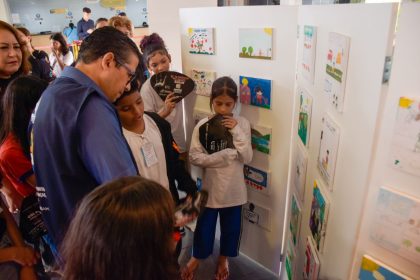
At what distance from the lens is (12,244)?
1722 millimetres

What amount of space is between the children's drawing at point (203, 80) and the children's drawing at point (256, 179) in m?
0.60

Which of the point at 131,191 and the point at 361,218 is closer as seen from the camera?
the point at 131,191

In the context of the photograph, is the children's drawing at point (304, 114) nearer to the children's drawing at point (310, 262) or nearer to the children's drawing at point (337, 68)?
the children's drawing at point (337, 68)

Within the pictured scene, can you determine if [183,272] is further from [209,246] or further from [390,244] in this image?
[390,244]

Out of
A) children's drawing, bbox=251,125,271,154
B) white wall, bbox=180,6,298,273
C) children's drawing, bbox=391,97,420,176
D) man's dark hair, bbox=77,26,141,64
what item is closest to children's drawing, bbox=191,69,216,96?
white wall, bbox=180,6,298,273

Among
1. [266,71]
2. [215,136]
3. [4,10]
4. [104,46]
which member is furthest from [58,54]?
[4,10]

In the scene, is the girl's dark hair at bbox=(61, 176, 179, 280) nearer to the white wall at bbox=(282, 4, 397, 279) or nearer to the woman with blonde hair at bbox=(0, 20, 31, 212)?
the white wall at bbox=(282, 4, 397, 279)

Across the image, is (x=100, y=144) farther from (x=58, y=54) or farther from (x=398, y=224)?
(x=58, y=54)

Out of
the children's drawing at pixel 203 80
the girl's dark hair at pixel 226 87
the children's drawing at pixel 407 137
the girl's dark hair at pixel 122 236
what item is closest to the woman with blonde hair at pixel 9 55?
the children's drawing at pixel 203 80

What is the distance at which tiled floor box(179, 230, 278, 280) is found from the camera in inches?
95.5

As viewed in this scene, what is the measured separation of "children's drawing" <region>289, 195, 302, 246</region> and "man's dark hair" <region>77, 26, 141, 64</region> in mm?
1212

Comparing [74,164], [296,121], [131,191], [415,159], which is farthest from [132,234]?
[296,121]

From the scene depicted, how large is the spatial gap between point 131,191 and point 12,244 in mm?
1352

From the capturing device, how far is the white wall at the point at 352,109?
0.89 m
